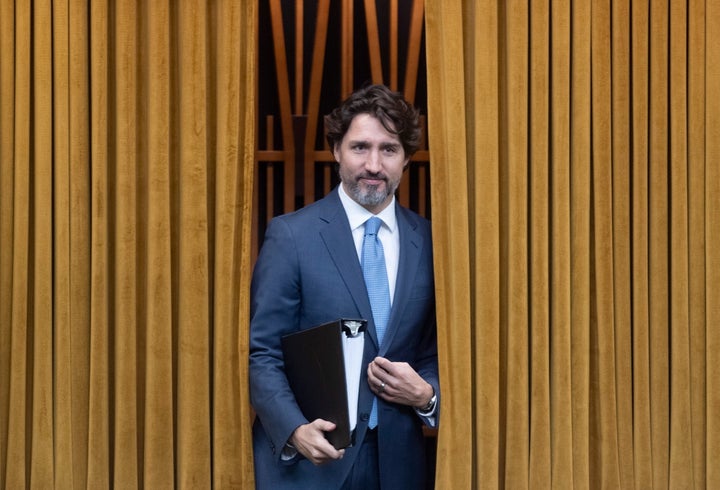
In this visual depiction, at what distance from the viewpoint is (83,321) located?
2.71m

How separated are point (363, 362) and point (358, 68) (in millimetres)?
971

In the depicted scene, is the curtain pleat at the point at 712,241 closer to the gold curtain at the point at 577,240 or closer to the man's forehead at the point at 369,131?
the gold curtain at the point at 577,240

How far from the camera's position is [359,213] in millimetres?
2811

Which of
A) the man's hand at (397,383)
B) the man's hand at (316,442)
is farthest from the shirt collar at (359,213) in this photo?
the man's hand at (316,442)

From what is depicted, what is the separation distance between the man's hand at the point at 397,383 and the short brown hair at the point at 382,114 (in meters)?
0.61

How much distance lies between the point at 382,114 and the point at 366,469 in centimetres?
96

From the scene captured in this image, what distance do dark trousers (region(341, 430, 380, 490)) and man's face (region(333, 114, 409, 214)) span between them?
2.08ft

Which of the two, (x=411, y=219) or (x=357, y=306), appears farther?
(x=411, y=219)

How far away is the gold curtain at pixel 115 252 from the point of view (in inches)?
106

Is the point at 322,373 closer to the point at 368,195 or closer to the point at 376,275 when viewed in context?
the point at 376,275

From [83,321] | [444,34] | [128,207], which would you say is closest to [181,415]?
[83,321]

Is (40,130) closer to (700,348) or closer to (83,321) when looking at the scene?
(83,321)

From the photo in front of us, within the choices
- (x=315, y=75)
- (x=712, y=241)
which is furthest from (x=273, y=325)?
(x=712, y=241)

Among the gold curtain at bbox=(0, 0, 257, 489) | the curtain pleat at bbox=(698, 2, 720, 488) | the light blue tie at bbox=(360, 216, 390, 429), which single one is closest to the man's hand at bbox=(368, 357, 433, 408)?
the light blue tie at bbox=(360, 216, 390, 429)
